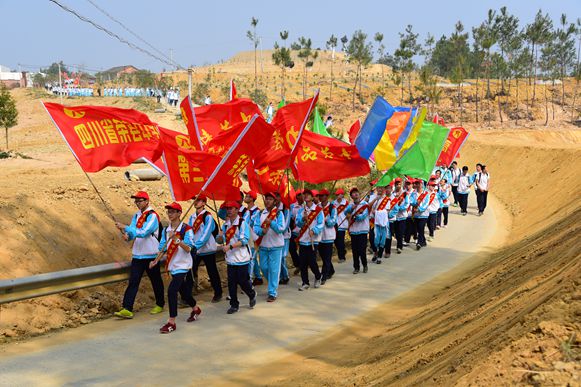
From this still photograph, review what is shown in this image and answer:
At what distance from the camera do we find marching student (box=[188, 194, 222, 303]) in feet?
31.6

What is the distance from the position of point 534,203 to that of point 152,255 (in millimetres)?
→ 17905

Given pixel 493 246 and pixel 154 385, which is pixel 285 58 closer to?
pixel 493 246

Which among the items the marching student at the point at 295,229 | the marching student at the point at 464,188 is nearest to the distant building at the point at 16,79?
the marching student at the point at 464,188

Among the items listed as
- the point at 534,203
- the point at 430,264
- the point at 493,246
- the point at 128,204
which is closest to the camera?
the point at 128,204

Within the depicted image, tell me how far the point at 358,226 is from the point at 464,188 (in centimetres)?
1041

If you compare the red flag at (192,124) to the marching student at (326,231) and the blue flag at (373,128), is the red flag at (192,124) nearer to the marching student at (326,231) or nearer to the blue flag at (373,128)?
the marching student at (326,231)

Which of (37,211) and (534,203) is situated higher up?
(37,211)

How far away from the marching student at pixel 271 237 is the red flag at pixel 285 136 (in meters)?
1.01

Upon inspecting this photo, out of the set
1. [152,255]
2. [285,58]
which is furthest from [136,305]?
[285,58]

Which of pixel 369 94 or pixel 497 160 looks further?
pixel 369 94

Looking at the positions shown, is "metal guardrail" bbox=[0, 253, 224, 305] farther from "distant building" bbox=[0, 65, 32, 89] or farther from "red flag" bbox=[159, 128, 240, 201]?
"distant building" bbox=[0, 65, 32, 89]

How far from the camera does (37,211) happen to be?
1066 cm

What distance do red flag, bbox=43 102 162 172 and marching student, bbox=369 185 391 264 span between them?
611cm

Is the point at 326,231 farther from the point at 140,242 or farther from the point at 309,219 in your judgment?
the point at 140,242
